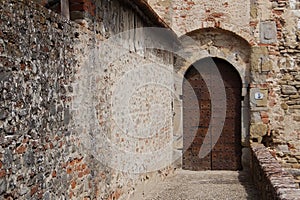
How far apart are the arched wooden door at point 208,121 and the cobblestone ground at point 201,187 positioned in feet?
1.11

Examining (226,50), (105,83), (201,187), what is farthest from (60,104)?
(226,50)

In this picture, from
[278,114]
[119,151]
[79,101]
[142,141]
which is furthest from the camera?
[278,114]

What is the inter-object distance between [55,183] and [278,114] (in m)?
6.13

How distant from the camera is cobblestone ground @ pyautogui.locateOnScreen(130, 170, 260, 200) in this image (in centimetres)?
631

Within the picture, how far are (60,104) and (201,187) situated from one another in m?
4.17

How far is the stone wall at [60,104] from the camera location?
265 centimetres

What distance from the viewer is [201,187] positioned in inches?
279

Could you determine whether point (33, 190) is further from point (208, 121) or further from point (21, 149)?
point (208, 121)

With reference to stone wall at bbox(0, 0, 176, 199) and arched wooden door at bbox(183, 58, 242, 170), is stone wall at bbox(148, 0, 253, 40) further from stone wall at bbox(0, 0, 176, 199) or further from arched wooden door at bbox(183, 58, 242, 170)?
stone wall at bbox(0, 0, 176, 199)

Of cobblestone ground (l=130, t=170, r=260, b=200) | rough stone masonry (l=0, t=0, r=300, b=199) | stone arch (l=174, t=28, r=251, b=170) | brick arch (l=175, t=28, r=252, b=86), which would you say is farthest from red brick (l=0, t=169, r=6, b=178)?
brick arch (l=175, t=28, r=252, b=86)

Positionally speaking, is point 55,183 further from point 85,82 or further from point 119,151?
point 119,151

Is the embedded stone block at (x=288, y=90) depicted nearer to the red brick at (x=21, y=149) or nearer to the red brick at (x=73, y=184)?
the red brick at (x=73, y=184)

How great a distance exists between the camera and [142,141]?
6.41m

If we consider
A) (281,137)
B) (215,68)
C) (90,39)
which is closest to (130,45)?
(90,39)
